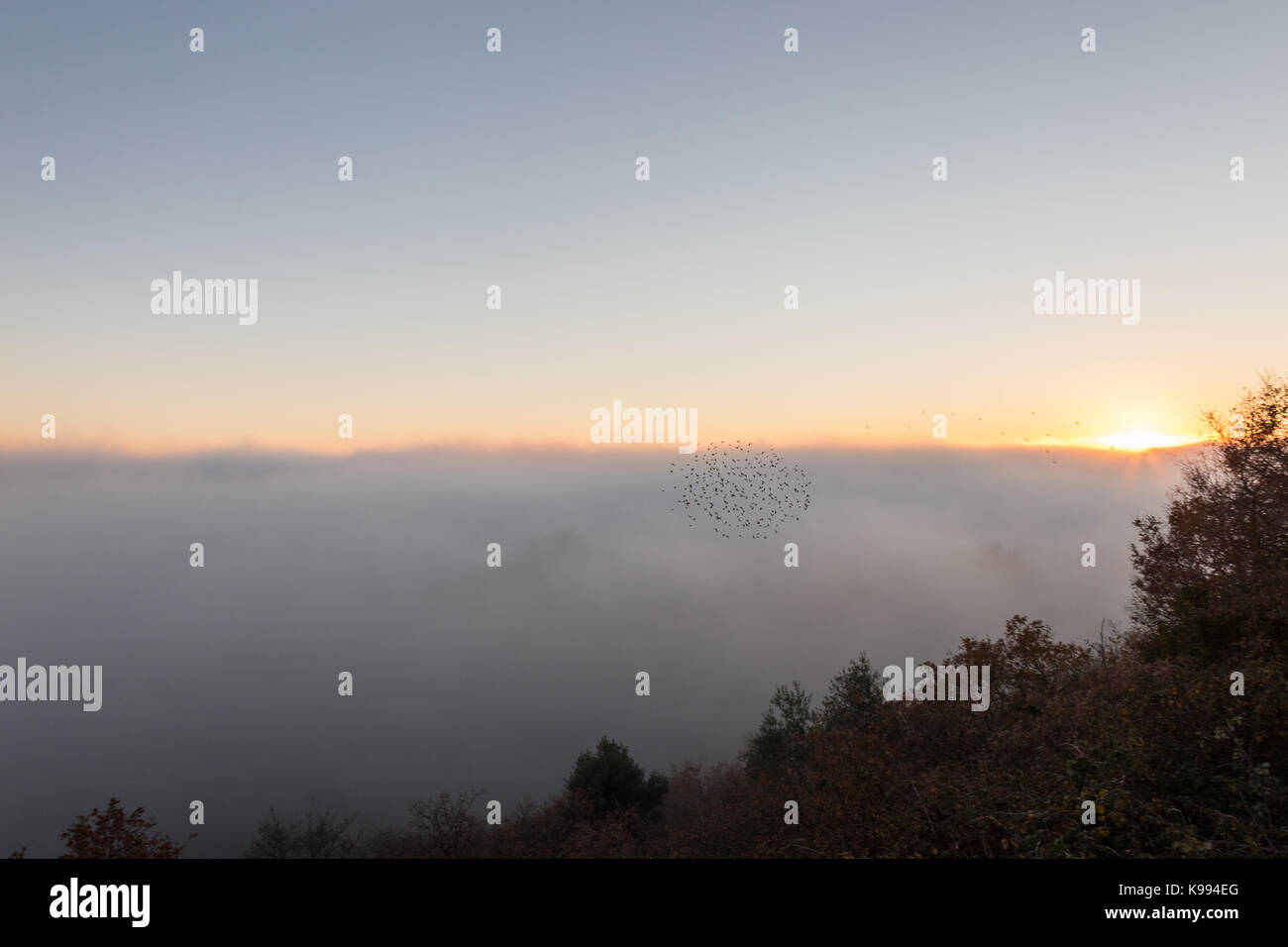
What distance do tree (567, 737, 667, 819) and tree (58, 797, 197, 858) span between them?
25.9m

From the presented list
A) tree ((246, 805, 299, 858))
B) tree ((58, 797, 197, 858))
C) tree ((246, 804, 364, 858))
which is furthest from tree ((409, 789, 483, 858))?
tree ((58, 797, 197, 858))

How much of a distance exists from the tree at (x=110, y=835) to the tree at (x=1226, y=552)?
96.3 feet

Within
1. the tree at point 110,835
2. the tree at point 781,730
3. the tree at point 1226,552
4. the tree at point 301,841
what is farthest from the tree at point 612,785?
the tree at point 1226,552

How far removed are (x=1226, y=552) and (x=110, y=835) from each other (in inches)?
1361

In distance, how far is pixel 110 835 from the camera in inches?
704

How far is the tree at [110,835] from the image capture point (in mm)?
17453

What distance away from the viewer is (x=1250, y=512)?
61.1 feet

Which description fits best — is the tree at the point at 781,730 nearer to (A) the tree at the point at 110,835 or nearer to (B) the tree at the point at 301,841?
(B) the tree at the point at 301,841

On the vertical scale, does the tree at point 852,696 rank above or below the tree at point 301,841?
above

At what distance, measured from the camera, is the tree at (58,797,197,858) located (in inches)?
687

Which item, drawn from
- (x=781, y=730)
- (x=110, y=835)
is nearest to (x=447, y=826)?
(x=781, y=730)
